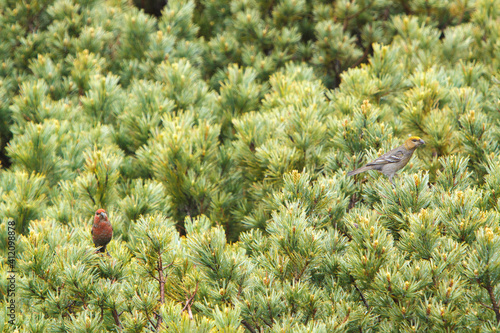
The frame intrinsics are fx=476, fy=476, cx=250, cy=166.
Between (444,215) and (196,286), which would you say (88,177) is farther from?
(444,215)

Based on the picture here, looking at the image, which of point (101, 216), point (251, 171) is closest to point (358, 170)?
point (251, 171)

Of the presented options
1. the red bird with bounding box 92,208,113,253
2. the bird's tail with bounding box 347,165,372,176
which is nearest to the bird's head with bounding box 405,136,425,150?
the bird's tail with bounding box 347,165,372,176

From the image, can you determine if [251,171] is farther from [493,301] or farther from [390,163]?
[493,301]

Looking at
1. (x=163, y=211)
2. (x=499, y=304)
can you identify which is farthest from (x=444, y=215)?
(x=163, y=211)

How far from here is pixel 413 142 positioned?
9.53ft

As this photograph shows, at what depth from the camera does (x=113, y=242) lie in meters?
2.43

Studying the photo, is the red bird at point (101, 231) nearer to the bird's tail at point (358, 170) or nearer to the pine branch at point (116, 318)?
the pine branch at point (116, 318)

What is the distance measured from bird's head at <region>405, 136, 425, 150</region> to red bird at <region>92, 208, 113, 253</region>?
1.77 metres

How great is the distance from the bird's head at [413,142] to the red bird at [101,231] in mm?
1766

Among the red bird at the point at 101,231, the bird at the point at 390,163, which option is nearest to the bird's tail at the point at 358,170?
the bird at the point at 390,163

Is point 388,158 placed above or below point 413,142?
above

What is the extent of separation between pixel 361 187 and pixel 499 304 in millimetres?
983

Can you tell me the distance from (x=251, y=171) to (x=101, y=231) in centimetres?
104

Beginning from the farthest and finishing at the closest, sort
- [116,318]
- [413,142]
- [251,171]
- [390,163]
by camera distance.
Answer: [251,171], [413,142], [390,163], [116,318]
